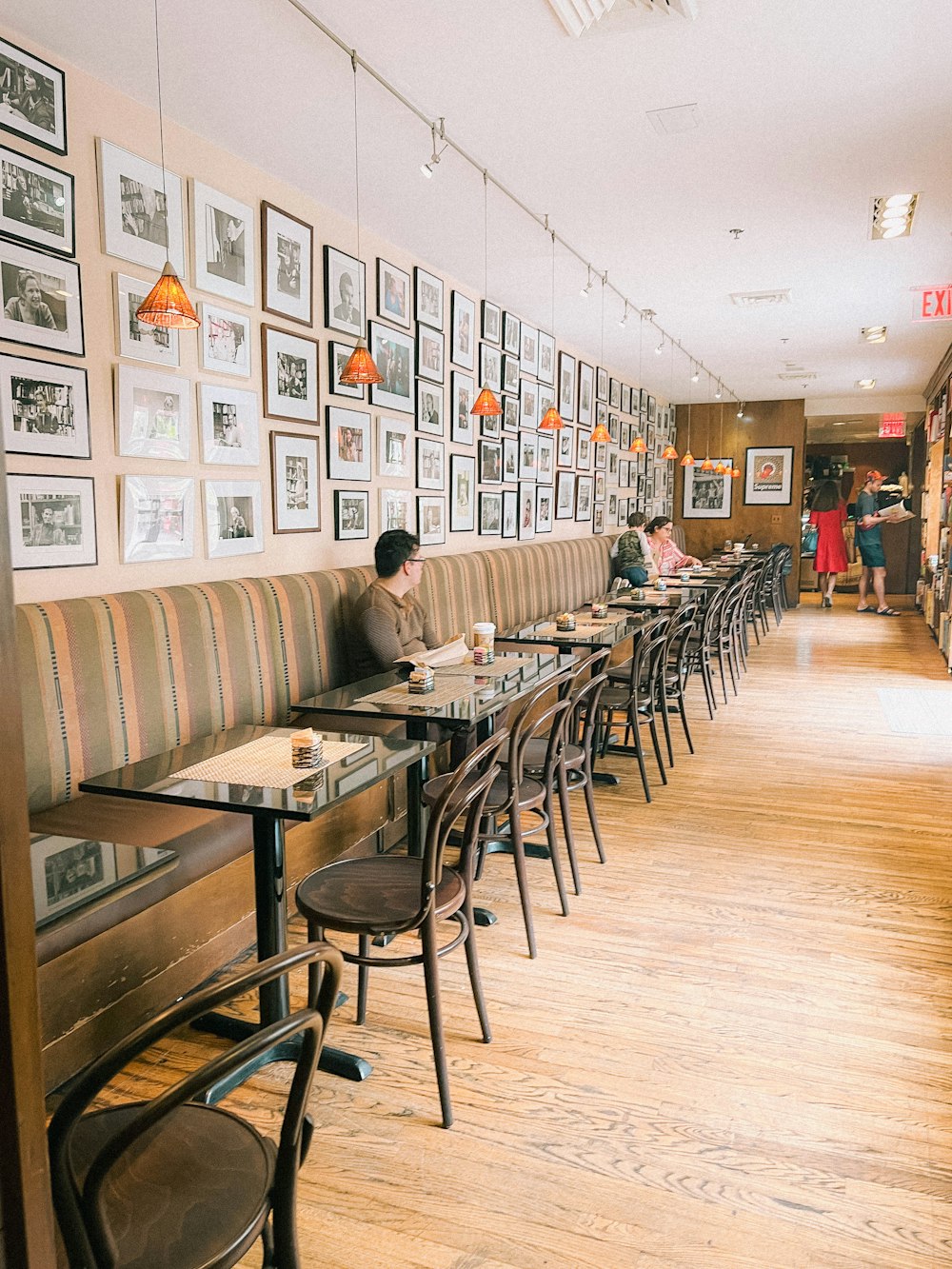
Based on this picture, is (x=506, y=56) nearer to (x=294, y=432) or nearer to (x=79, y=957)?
Result: (x=294, y=432)

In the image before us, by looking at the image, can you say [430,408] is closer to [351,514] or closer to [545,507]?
[351,514]

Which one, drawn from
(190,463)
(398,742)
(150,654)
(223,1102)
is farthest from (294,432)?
(223,1102)

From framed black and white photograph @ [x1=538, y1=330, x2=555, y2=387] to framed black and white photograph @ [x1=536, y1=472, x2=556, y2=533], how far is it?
952 millimetres

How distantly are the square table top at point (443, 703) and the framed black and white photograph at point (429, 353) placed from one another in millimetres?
2693

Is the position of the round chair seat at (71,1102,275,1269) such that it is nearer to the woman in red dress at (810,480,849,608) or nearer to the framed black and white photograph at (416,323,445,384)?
the framed black and white photograph at (416,323,445,384)

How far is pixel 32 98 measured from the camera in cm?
309

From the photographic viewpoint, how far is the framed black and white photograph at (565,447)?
8648 millimetres

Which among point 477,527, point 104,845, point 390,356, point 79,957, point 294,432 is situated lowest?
point 79,957

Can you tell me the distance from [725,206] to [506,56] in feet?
6.71

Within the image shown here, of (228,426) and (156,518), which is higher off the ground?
(228,426)

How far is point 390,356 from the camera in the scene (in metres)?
5.40

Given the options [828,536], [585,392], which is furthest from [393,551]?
[828,536]

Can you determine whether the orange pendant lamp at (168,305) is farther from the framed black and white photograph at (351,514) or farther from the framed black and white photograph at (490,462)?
the framed black and white photograph at (490,462)

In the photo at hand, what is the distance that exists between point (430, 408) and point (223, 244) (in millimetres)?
2129
